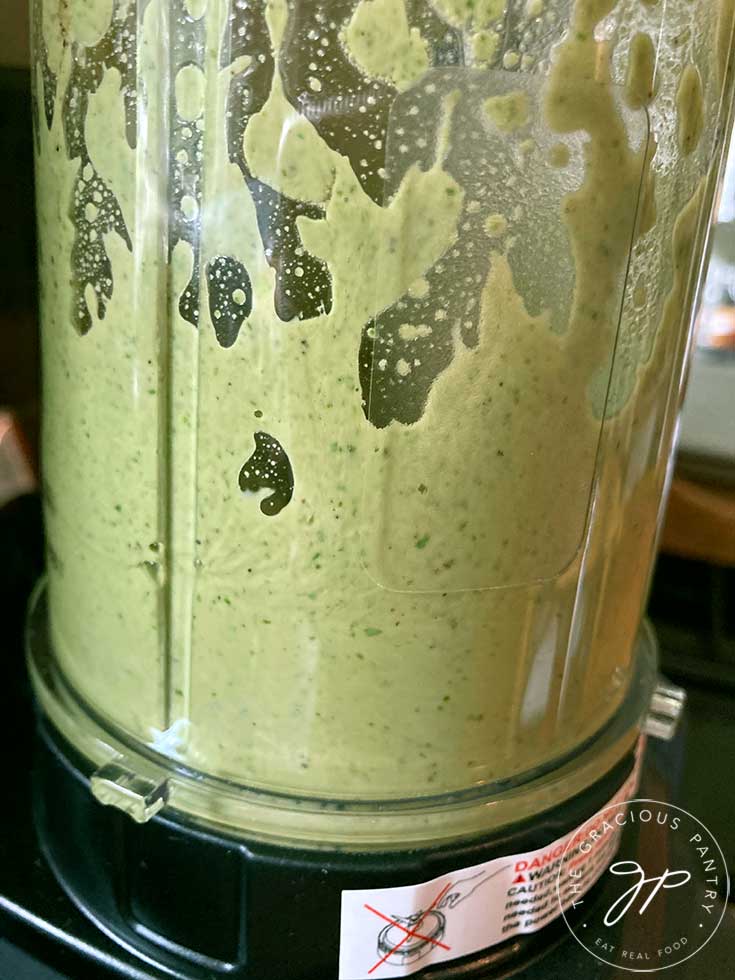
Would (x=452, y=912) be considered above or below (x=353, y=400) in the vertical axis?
below

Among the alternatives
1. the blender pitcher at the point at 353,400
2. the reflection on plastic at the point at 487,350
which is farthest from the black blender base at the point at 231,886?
the reflection on plastic at the point at 487,350

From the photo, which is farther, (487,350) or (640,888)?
(640,888)

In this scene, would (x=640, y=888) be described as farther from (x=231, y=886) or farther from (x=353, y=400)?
(x=353, y=400)

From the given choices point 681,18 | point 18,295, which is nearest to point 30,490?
point 18,295

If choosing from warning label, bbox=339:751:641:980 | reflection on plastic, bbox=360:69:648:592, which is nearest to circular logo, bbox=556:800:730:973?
warning label, bbox=339:751:641:980

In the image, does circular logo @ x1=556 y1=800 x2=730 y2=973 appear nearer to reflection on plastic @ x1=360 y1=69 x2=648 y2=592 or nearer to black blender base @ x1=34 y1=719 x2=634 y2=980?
black blender base @ x1=34 y1=719 x2=634 y2=980

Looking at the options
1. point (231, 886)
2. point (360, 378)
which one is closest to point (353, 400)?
point (360, 378)

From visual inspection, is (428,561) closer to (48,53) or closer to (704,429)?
(48,53)
